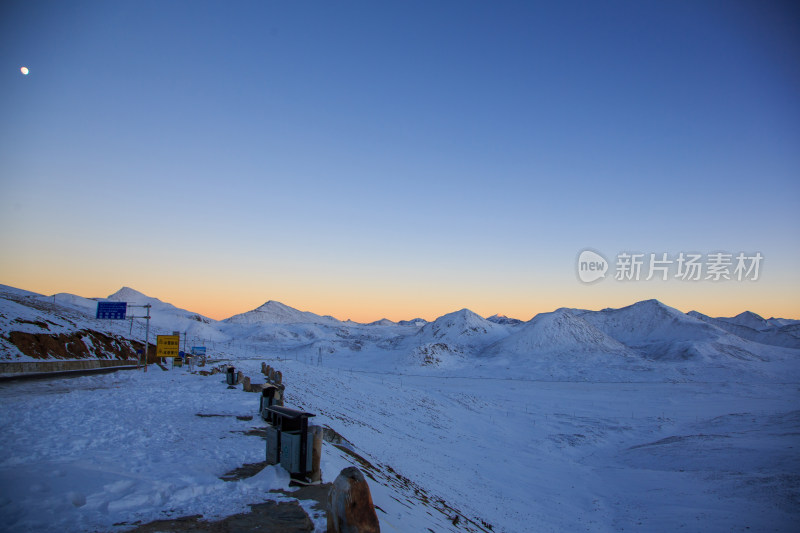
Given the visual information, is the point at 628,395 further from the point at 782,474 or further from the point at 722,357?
the point at 722,357

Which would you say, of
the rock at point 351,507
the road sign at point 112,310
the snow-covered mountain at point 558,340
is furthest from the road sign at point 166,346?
the snow-covered mountain at point 558,340

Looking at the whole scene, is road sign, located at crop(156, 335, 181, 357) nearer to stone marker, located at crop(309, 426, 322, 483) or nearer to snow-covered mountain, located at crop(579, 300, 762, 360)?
stone marker, located at crop(309, 426, 322, 483)

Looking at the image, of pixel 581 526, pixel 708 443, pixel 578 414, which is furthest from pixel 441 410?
pixel 581 526

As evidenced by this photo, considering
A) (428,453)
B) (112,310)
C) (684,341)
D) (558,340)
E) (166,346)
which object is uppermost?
(112,310)

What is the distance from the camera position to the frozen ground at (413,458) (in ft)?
30.2

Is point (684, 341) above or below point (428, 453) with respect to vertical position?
above

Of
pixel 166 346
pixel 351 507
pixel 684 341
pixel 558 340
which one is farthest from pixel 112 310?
pixel 684 341

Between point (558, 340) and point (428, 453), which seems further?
point (558, 340)

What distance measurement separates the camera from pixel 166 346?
1629 inches

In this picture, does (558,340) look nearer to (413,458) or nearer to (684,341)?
(684,341)

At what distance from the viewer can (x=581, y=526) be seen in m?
22.6

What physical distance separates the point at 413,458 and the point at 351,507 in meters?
21.9

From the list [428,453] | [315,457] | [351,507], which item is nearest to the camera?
[351,507]

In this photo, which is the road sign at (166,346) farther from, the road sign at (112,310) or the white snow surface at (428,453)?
the road sign at (112,310)
